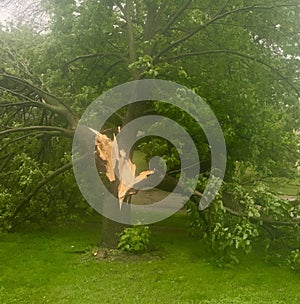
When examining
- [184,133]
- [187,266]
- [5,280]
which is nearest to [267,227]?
[187,266]

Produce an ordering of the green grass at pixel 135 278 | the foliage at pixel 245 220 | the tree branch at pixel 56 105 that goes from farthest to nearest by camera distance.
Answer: the tree branch at pixel 56 105 → the foliage at pixel 245 220 → the green grass at pixel 135 278

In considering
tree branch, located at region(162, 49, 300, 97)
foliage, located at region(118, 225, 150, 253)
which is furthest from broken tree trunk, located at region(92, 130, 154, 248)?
tree branch, located at region(162, 49, 300, 97)

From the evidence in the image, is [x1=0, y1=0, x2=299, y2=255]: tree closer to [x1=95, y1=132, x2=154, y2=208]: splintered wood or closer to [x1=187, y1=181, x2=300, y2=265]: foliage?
[x1=187, y1=181, x2=300, y2=265]: foliage

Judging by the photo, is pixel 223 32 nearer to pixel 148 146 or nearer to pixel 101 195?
pixel 148 146

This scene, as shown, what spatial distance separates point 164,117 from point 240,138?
134cm

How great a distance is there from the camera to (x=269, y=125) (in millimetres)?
7633

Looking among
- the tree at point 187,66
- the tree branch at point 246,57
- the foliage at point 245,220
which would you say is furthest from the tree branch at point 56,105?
the foliage at point 245,220

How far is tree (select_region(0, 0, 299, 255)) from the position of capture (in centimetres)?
738

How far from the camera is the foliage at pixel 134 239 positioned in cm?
710

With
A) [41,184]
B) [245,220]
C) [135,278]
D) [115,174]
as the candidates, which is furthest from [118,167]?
[245,220]

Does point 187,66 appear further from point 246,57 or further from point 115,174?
point 115,174

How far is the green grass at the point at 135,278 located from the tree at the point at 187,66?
75 centimetres

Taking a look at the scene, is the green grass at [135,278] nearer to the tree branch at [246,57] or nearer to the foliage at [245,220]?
the foliage at [245,220]

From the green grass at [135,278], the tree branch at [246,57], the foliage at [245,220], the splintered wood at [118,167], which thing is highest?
the tree branch at [246,57]
